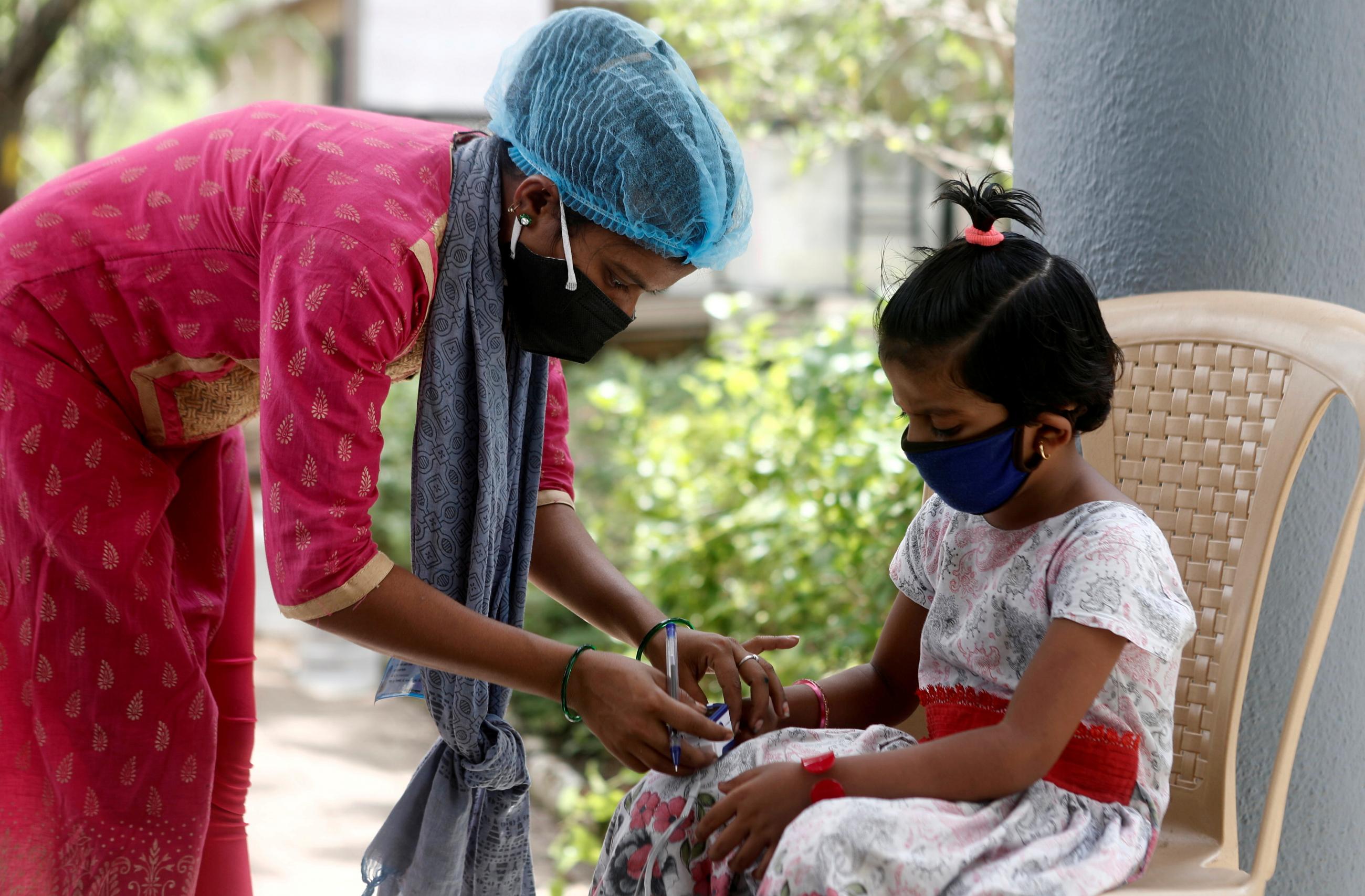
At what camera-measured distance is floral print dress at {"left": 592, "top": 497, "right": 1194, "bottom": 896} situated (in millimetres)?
1416

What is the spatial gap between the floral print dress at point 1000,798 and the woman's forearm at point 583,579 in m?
0.31

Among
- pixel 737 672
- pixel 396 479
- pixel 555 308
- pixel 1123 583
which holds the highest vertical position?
pixel 555 308

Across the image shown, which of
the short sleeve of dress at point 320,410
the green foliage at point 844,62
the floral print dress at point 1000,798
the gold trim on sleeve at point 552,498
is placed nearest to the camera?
the floral print dress at point 1000,798

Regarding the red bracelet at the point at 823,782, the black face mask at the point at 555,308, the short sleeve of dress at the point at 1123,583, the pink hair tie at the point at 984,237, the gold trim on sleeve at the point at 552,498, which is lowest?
the red bracelet at the point at 823,782

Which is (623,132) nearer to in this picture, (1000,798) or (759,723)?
(759,723)

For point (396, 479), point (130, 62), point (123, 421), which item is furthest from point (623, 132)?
point (130, 62)

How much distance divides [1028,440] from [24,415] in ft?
4.64

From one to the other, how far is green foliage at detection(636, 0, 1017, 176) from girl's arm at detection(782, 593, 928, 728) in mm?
2362

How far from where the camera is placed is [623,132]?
1.71 meters

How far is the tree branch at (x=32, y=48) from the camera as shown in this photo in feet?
18.9

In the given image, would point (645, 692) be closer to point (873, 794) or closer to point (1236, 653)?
point (873, 794)

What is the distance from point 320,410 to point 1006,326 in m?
0.90

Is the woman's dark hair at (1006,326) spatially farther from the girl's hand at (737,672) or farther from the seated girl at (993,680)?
the girl's hand at (737,672)

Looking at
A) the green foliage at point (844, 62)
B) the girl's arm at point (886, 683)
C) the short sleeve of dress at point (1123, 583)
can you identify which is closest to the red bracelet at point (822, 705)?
the girl's arm at point (886, 683)
